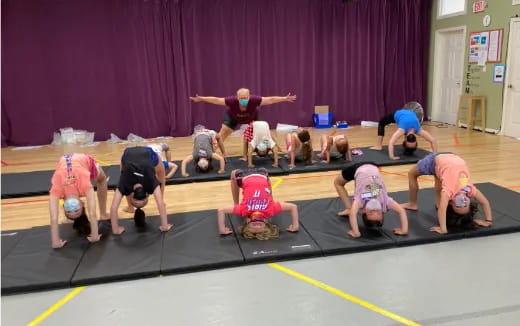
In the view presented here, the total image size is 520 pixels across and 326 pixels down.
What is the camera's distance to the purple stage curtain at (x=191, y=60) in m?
8.63

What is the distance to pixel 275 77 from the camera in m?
9.78

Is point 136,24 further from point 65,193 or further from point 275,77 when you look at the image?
point 65,193

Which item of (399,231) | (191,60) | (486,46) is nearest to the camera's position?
(399,231)

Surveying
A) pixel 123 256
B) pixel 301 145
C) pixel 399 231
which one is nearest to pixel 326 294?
pixel 399 231

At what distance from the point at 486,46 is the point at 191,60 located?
5.90 m

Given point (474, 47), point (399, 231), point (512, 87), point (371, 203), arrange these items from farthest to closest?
point (474, 47), point (512, 87), point (399, 231), point (371, 203)

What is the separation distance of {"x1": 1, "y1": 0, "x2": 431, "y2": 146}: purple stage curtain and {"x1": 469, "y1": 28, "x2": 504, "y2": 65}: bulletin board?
1559 millimetres

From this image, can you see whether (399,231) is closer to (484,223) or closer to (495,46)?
(484,223)

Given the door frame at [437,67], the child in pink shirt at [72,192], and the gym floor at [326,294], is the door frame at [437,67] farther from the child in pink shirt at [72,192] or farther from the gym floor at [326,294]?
the child in pink shirt at [72,192]

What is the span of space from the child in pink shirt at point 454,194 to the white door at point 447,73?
6296 millimetres

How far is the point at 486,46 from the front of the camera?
8.51 m

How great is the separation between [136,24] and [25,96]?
2.61 metres

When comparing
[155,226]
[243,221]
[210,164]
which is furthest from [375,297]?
[210,164]

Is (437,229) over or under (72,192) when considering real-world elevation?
under
